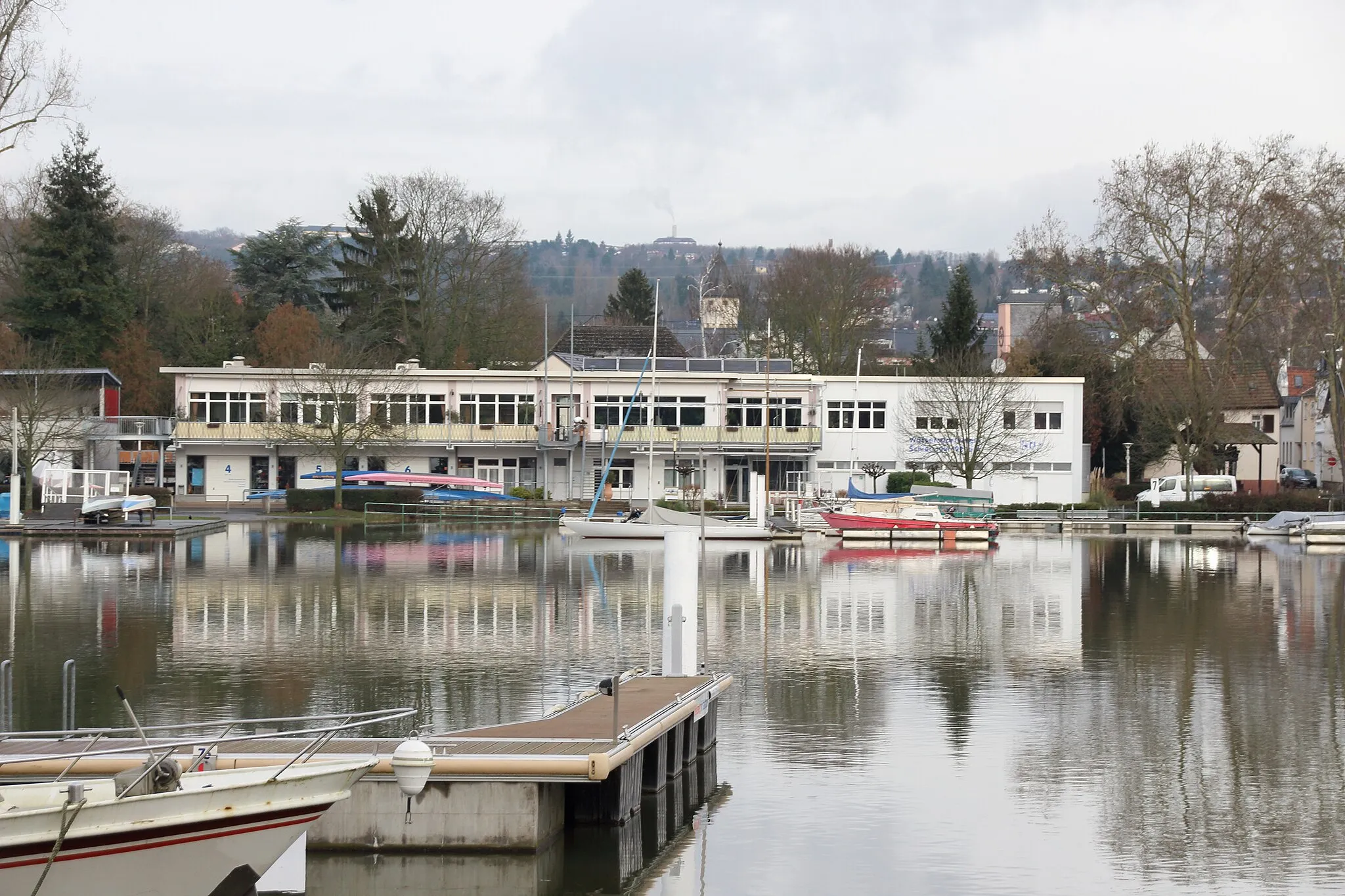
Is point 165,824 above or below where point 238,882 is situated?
above

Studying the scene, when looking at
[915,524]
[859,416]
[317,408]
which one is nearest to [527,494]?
[317,408]

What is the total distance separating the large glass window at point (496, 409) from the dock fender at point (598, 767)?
56.4 metres

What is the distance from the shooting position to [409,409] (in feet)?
225

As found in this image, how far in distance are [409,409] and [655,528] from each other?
21.1m

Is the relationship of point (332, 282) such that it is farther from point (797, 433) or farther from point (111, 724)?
point (111, 724)

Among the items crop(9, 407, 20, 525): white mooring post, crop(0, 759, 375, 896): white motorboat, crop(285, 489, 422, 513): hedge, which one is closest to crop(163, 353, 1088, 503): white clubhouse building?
crop(285, 489, 422, 513): hedge

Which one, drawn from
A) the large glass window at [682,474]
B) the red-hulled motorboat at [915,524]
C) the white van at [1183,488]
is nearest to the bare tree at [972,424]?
the white van at [1183,488]

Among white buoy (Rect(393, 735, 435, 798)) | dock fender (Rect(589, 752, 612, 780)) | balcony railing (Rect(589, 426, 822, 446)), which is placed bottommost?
dock fender (Rect(589, 752, 612, 780))

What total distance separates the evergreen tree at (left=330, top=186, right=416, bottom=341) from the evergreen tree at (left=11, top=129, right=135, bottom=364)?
13244mm

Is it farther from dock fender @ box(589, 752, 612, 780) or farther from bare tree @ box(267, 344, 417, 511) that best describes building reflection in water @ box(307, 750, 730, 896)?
bare tree @ box(267, 344, 417, 511)

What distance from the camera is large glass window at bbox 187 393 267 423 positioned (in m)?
67.9

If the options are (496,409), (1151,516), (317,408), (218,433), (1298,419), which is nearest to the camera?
(1151,516)

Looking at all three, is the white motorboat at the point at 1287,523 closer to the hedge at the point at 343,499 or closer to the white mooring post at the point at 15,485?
the hedge at the point at 343,499

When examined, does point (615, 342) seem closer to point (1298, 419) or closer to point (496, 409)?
point (496, 409)
